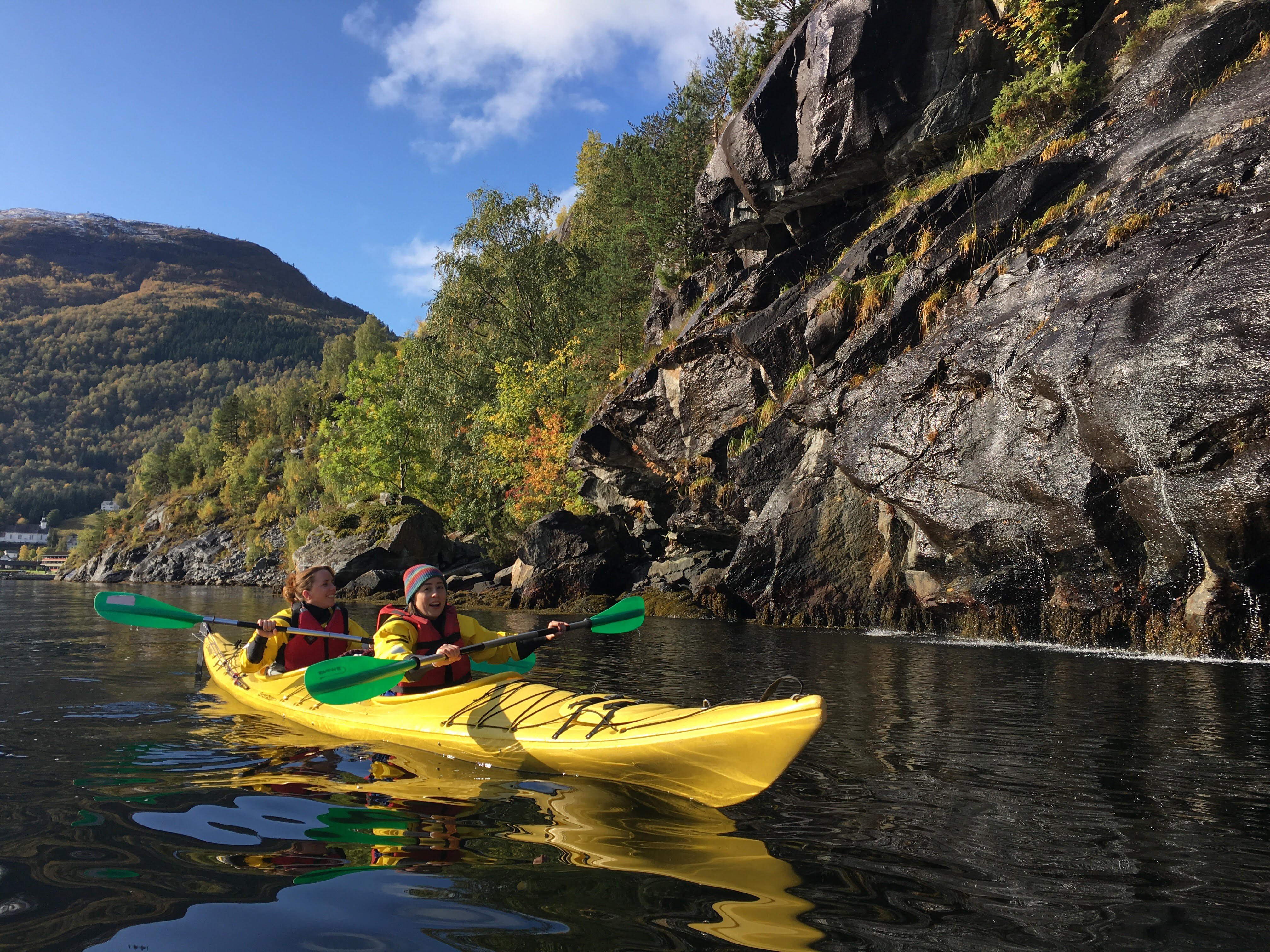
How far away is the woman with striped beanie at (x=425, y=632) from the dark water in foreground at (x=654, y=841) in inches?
23.5

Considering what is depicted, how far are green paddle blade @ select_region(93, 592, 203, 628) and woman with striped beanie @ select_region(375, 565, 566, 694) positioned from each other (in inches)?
100

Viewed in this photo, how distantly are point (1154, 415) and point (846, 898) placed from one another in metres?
8.40

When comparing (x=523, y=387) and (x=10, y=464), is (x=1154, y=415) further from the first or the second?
(x=10, y=464)

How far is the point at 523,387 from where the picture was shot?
1059 inches

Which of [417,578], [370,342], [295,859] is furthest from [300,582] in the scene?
[370,342]

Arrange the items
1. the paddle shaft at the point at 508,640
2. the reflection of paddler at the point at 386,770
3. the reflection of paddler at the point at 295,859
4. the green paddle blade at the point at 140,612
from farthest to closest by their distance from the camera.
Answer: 1. the green paddle blade at the point at 140,612
2. the paddle shaft at the point at 508,640
3. the reflection of paddler at the point at 386,770
4. the reflection of paddler at the point at 295,859

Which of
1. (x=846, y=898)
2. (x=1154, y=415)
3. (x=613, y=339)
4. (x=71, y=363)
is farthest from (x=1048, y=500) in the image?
(x=71, y=363)

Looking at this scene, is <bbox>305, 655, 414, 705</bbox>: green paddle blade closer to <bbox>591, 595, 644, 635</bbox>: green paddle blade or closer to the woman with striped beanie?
the woman with striped beanie

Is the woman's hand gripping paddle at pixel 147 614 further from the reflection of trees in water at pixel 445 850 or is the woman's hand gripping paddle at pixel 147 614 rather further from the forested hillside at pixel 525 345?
the forested hillside at pixel 525 345

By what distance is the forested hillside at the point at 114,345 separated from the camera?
11962 cm

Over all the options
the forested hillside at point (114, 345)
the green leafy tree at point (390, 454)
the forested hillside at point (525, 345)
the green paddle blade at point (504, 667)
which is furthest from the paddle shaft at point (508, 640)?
the forested hillside at point (114, 345)

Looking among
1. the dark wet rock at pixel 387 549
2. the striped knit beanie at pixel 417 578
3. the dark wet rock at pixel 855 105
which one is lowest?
the striped knit beanie at pixel 417 578

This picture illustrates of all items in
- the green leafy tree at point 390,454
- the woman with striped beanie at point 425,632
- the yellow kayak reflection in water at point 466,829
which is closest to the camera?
the yellow kayak reflection in water at point 466,829

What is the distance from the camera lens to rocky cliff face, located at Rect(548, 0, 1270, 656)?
920cm
